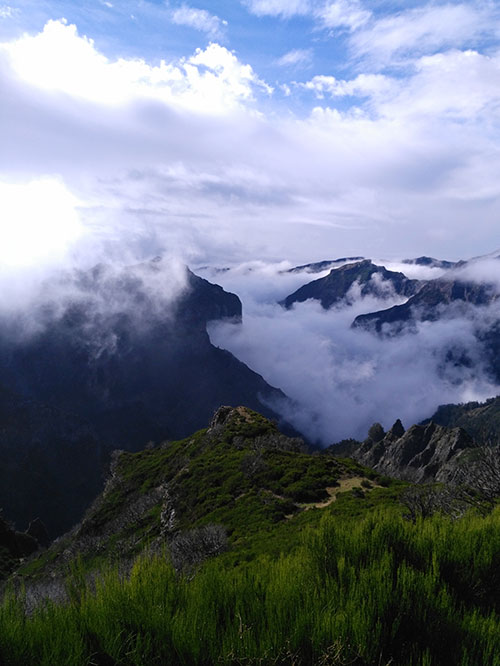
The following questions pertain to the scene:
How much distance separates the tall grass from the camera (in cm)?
333

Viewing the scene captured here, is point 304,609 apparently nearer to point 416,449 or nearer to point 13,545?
point 13,545

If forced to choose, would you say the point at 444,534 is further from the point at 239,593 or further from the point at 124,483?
the point at 124,483

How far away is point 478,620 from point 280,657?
2058 millimetres

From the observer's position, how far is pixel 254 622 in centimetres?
375

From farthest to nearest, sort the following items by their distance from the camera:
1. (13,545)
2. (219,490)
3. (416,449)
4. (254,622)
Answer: (416,449) → (13,545) → (219,490) → (254,622)

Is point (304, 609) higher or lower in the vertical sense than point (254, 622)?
higher

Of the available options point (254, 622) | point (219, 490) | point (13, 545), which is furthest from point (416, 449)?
point (254, 622)

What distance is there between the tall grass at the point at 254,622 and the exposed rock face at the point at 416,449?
5348 inches

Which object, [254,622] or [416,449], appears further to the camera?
[416,449]

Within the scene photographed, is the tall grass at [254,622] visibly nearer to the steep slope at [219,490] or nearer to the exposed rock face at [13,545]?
the steep slope at [219,490]

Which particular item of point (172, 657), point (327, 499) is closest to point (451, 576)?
point (172, 657)

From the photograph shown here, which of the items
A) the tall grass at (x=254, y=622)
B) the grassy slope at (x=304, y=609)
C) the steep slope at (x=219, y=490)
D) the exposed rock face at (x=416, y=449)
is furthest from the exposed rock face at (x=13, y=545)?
the exposed rock face at (x=416, y=449)

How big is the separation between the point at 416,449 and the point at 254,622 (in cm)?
17882

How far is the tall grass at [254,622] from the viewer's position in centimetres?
333
